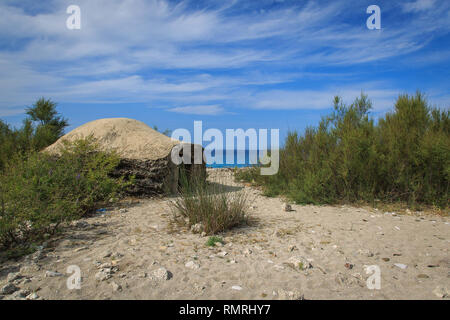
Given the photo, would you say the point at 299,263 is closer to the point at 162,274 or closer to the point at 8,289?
the point at 162,274

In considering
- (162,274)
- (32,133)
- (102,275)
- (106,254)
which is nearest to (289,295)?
(162,274)

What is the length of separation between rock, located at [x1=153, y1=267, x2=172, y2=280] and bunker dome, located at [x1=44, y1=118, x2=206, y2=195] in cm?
377

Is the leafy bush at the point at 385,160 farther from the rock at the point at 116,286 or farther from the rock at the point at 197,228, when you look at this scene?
the rock at the point at 116,286

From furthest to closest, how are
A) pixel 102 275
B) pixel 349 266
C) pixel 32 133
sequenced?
pixel 32 133, pixel 349 266, pixel 102 275

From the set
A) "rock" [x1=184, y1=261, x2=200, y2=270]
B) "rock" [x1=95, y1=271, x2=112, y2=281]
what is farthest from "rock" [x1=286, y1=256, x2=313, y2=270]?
"rock" [x1=95, y1=271, x2=112, y2=281]

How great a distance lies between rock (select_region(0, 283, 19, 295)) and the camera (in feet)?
8.70

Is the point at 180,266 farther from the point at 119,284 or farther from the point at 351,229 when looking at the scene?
the point at 351,229

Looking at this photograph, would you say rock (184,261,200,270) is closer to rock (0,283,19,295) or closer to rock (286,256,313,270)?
rock (286,256,313,270)

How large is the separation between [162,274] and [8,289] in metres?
1.40

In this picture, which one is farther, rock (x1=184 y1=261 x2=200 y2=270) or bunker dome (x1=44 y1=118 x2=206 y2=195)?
bunker dome (x1=44 y1=118 x2=206 y2=195)

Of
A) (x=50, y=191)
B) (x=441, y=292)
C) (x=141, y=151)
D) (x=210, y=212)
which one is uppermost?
(x=141, y=151)

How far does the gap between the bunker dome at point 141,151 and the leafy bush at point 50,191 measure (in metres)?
0.39

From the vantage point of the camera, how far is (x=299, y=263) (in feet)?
10.5
